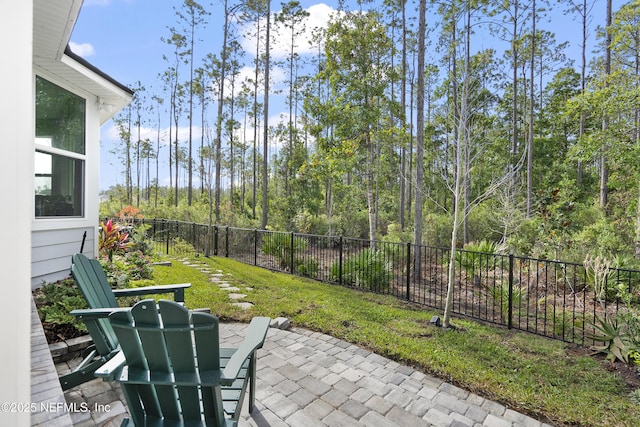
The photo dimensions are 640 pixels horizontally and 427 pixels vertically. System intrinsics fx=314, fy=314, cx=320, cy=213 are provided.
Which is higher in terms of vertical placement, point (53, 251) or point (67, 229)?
point (67, 229)

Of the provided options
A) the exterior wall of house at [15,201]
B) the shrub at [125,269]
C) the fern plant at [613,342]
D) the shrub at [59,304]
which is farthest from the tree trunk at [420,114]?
the exterior wall of house at [15,201]

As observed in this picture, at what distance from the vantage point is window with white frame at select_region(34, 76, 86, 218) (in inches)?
146

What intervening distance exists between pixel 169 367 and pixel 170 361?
37 millimetres

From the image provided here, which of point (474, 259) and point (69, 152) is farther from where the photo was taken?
point (474, 259)

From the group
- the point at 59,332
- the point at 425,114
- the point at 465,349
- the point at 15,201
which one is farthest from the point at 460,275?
the point at 425,114

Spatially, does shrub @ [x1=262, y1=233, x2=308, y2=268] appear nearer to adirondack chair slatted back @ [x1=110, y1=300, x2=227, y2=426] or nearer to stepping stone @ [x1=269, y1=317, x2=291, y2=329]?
stepping stone @ [x1=269, y1=317, x2=291, y2=329]

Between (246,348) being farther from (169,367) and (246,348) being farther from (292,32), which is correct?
(292,32)

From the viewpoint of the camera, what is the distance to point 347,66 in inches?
353

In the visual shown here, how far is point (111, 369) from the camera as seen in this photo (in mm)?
1530

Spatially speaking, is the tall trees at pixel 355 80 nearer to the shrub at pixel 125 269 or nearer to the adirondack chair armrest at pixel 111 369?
the shrub at pixel 125 269

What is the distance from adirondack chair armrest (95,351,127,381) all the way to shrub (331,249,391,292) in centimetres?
503

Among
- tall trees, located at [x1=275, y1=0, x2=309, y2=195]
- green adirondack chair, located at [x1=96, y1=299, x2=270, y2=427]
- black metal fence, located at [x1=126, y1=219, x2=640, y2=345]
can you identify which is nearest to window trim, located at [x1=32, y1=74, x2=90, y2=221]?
green adirondack chair, located at [x1=96, y1=299, x2=270, y2=427]

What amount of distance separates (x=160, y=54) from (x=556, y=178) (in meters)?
23.4

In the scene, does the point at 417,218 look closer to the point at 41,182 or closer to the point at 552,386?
the point at 552,386
